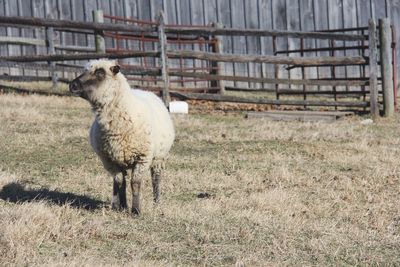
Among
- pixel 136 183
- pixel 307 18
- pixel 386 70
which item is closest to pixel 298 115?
pixel 386 70

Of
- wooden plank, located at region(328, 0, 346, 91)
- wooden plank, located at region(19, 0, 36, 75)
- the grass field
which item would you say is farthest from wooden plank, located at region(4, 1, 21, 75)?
wooden plank, located at region(328, 0, 346, 91)

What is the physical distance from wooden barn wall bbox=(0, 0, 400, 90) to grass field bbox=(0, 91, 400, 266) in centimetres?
707

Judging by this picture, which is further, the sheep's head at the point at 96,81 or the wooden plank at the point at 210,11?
the wooden plank at the point at 210,11

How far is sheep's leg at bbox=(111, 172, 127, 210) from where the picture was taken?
6.47 meters

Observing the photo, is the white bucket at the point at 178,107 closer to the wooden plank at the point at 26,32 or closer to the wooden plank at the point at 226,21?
the wooden plank at the point at 226,21

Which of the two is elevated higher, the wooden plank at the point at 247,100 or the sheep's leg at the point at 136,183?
the wooden plank at the point at 247,100

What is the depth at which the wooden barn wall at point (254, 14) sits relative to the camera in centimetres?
1853

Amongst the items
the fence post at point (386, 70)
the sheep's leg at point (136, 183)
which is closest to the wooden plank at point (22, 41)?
the fence post at point (386, 70)

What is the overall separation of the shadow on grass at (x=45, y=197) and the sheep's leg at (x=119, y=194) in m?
0.17

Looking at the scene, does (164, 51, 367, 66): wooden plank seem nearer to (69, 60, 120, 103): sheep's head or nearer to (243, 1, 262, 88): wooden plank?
(243, 1, 262, 88): wooden plank

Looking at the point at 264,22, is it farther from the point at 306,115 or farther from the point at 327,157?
the point at 327,157

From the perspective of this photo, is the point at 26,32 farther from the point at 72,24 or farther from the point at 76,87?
the point at 76,87

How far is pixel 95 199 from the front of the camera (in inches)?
274

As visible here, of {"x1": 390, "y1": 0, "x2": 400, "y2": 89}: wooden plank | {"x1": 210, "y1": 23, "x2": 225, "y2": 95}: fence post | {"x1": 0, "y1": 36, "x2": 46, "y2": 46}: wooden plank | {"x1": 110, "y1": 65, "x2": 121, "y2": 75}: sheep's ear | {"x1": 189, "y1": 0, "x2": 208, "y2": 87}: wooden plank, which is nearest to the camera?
{"x1": 110, "y1": 65, "x2": 121, "y2": 75}: sheep's ear
